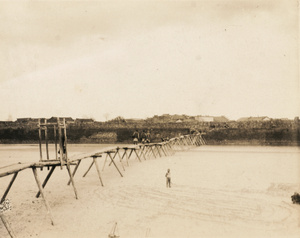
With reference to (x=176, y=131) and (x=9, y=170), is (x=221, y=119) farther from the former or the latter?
(x=9, y=170)

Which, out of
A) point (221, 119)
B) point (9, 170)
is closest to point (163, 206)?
point (9, 170)

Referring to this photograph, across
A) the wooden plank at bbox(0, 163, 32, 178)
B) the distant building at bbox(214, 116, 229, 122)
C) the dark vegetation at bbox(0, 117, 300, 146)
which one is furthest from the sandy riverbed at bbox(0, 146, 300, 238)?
the distant building at bbox(214, 116, 229, 122)

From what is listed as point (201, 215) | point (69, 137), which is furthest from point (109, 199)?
point (69, 137)

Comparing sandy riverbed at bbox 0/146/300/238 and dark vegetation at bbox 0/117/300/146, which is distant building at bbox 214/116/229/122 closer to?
dark vegetation at bbox 0/117/300/146

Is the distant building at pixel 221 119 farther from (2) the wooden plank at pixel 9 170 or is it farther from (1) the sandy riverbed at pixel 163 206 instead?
(2) the wooden plank at pixel 9 170

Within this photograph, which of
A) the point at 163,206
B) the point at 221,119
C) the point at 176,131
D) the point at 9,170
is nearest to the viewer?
the point at 9,170

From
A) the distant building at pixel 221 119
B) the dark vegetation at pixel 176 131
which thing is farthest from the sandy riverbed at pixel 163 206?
the distant building at pixel 221 119

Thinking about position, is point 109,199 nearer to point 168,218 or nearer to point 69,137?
point 168,218

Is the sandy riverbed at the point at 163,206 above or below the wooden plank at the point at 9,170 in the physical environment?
below

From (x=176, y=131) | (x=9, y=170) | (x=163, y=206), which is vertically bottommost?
(x=163, y=206)
